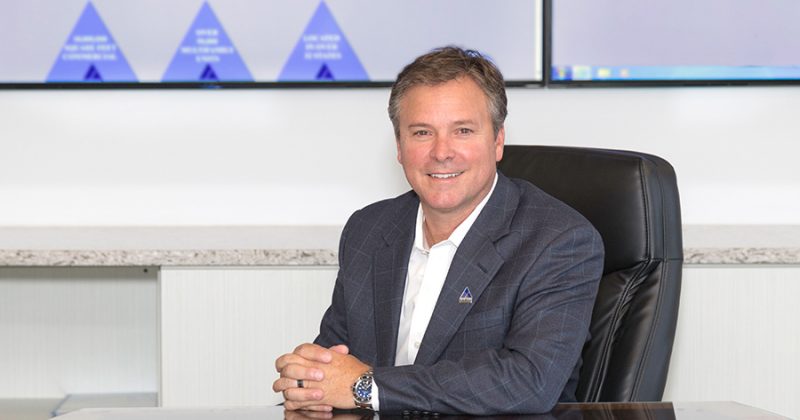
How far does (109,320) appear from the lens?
3441 mm

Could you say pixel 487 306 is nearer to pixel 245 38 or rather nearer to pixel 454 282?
pixel 454 282

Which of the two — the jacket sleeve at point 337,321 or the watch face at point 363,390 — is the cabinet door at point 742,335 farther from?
the watch face at point 363,390

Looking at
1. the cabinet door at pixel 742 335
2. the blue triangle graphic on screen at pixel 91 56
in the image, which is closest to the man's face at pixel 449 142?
the cabinet door at pixel 742 335

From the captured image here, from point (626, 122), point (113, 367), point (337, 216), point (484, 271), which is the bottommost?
point (113, 367)

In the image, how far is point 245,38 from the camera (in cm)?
325

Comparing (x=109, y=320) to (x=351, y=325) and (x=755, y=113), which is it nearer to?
(x=351, y=325)

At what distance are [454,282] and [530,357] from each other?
258 millimetres

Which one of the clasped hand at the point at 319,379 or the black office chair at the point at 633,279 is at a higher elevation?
the black office chair at the point at 633,279

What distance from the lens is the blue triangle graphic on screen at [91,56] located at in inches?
128

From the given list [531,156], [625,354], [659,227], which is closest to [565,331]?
[625,354]

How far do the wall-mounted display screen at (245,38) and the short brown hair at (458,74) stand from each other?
3.84 ft

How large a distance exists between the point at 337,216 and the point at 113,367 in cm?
90

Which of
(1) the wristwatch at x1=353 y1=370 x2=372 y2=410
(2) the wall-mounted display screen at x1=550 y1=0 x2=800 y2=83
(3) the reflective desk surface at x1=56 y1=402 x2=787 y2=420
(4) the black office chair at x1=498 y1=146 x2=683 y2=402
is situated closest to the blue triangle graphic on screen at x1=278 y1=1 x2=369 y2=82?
(2) the wall-mounted display screen at x1=550 y1=0 x2=800 y2=83

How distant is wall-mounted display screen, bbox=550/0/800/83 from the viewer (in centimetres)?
319
